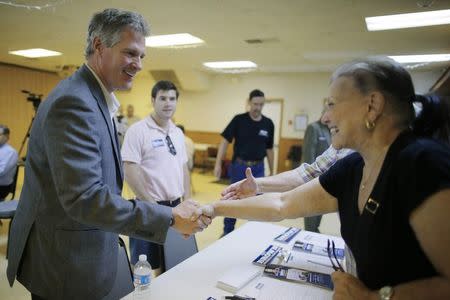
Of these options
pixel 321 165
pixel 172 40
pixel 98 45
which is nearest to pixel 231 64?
pixel 172 40

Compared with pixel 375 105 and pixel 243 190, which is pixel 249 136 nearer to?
pixel 243 190

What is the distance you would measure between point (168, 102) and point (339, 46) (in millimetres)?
3738

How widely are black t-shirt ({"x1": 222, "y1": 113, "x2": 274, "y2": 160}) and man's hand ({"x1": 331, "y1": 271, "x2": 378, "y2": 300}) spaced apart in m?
2.98

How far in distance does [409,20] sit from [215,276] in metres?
3.91

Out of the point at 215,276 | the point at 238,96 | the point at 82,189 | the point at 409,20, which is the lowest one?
the point at 215,276

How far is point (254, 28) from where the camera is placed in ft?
14.5

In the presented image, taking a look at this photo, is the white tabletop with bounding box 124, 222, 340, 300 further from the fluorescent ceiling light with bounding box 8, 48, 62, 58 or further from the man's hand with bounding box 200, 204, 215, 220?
the fluorescent ceiling light with bounding box 8, 48, 62, 58

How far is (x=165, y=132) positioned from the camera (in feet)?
8.55

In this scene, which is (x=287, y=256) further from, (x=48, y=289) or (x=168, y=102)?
(x=168, y=102)

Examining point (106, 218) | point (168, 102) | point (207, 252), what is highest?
point (168, 102)

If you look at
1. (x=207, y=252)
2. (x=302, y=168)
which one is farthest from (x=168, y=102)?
(x=207, y=252)

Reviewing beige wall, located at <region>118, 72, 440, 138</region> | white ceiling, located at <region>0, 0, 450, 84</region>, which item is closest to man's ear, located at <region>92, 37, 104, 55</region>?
white ceiling, located at <region>0, 0, 450, 84</region>

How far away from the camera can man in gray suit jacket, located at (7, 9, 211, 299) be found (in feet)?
3.45

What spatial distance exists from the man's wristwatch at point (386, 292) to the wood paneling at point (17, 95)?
10226mm
